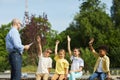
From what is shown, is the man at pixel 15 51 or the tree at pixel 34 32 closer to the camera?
the man at pixel 15 51

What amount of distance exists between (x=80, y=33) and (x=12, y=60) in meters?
61.5

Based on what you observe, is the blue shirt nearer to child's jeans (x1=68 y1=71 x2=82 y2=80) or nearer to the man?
the man

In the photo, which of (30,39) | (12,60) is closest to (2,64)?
(30,39)

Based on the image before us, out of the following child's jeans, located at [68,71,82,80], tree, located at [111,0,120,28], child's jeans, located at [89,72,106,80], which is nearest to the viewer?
child's jeans, located at [89,72,106,80]

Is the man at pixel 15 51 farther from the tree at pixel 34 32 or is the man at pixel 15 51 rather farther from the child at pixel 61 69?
the tree at pixel 34 32

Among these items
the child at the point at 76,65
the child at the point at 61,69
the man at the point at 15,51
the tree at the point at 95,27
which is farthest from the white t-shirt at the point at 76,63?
the tree at the point at 95,27

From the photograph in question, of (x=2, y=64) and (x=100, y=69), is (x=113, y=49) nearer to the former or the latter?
(x=2, y=64)

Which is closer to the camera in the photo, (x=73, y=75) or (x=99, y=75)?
(x=99, y=75)

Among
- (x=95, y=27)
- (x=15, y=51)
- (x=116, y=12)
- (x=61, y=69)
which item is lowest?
(x=61, y=69)

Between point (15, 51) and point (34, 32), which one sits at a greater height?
point (34, 32)

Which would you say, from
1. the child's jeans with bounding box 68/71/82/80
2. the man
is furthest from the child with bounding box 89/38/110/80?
the man

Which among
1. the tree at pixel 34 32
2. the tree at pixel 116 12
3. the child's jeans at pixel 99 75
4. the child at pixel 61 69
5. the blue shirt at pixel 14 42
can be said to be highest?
the tree at pixel 116 12

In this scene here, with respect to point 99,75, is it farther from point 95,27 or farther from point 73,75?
point 95,27

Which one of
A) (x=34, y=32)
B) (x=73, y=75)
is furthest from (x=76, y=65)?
(x=34, y=32)
